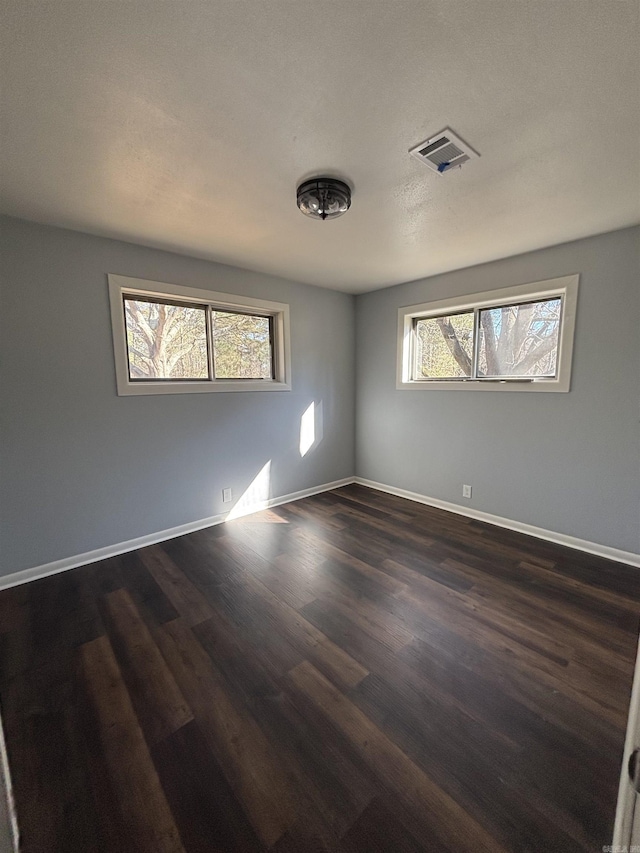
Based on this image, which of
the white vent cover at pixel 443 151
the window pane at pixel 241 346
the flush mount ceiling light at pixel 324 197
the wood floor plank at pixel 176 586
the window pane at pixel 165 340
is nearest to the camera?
the white vent cover at pixel 443 151

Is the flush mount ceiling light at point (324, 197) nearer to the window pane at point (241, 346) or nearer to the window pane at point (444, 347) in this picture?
the window pane at point (241, 346)

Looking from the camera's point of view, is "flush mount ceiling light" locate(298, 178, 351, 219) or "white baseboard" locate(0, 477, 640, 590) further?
"white baseboard" locate(0, 477, 640, 590)

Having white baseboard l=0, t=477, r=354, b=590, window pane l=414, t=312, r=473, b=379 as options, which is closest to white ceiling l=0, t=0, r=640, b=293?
window pane l=414, t=312, r=473, b=379

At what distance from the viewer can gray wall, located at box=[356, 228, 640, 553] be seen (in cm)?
246

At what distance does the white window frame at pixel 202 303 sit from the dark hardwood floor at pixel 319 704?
4.90 ft

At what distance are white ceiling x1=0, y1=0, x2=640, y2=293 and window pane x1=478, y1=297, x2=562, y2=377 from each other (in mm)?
766

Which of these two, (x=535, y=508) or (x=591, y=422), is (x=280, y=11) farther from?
(x=535, y=508)

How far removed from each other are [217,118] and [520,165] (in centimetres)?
150

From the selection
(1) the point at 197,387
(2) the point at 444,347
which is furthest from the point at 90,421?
(2) the point at 444,347

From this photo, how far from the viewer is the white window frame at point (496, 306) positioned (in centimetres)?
268

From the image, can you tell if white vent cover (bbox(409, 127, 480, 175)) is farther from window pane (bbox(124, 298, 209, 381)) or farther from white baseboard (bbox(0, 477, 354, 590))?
white baseboard (bbox(0, 477, 354, 590))

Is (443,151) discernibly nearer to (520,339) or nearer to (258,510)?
(520,339)

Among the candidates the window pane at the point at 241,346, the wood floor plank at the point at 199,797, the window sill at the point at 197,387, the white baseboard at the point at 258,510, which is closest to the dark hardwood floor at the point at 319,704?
the wood floor plank at the point at 199,797

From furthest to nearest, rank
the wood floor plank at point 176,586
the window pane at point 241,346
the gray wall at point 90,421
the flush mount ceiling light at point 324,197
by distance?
the window pane at point 241,346 → the gray wall at point 90,421 → the wood floor plank at point 176,586 → the flush mount ceiling light at point 324,197
